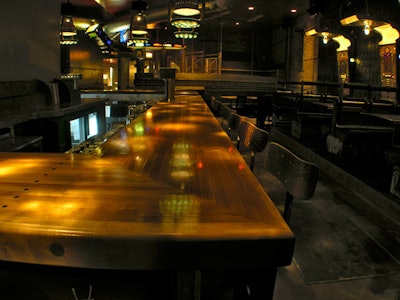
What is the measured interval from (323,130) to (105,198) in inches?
229

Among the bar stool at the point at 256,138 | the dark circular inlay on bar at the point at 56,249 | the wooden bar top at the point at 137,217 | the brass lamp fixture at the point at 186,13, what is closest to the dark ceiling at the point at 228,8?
the brass lamp fixture at the point at 186,13

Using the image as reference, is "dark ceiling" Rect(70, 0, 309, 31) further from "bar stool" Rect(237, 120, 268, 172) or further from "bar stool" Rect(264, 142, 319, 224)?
"bar stool" Rect(264, 142, 319, 224)

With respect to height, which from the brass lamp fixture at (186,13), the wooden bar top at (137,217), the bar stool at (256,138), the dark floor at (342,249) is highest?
the brass lamp fixture at (186,13)

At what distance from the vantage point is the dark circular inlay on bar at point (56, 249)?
891 millimetres

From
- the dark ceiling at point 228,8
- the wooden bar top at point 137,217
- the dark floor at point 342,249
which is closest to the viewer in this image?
the wooden bar top at point 137,217

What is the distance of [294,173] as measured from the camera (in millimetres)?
1393

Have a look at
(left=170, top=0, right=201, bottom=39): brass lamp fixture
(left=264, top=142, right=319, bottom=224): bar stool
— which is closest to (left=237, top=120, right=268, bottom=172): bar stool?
(left=264, top=142, right=319, bottom=224): bar stool

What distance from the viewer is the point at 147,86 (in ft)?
44.2

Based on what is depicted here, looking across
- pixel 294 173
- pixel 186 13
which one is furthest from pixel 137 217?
pixel 186 13

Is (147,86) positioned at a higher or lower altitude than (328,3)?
lower

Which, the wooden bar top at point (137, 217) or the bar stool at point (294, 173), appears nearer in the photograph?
the wooden bar top at point (137, 217)

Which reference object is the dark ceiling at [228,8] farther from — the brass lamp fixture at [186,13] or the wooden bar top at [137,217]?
the wooden bar top at [137,217]

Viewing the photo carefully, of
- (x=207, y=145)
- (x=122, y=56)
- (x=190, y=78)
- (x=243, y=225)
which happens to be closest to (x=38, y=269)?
(x=243, y=225)

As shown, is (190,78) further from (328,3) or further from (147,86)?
(328,3)
